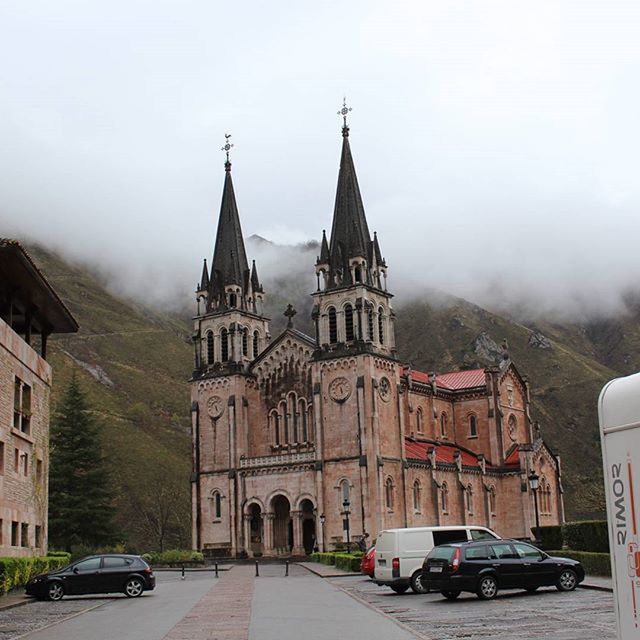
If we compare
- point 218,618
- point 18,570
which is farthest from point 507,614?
point 18,570

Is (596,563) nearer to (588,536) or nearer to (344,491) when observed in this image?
(588,536)

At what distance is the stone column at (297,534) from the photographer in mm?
69000

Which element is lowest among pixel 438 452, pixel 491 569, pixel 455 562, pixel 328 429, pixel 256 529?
pixel 491 569

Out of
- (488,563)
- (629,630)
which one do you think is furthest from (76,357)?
(629,630)

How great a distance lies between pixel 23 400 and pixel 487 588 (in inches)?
787

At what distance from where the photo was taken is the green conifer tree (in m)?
76.2

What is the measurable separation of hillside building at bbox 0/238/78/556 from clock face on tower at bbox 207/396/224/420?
3200cm

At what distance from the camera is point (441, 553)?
26.5m

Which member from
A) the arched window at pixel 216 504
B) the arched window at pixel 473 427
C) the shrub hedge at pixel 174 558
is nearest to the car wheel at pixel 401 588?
the shrub hedge at pixel 174 558

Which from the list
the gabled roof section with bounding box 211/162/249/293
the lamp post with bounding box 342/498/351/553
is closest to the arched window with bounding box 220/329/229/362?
the gabled roof section with bounding box 211/162/249/293

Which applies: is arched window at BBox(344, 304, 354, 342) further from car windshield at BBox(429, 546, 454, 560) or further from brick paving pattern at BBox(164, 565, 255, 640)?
car windshield at BBox(429, 546, 454, 560)

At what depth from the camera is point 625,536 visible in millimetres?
10055

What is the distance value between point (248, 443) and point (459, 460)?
15417 mm

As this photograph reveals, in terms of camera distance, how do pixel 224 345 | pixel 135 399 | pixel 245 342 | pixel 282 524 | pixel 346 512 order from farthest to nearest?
pixel 135 399 → pixel 245 342 → pixel 224 345 → pixel 282 524 → pixel 346 512
